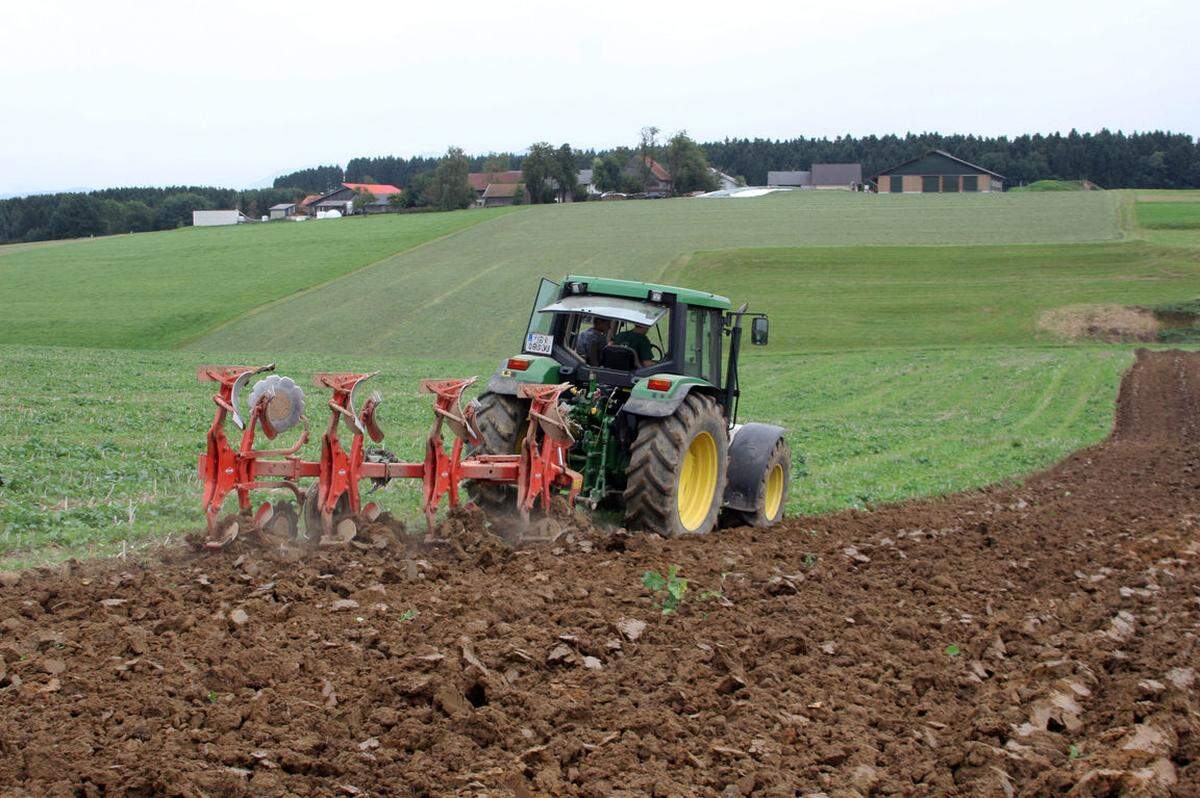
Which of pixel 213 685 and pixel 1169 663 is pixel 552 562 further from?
pixel 1169 663

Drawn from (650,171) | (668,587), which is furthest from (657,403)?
(650,171)

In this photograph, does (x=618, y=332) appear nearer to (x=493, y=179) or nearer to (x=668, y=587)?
(x=668, y=587)

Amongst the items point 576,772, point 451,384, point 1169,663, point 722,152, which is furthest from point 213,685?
point 722,152

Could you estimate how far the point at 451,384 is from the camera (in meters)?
8.80

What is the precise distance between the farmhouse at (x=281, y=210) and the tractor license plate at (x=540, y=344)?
126 metres

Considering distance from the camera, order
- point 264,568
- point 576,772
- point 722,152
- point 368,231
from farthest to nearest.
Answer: point 722,152
point 368,231
point 264,568
point 576,772

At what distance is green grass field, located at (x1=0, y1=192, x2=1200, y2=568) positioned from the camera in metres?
14.2

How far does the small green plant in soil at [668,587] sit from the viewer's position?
7254 millimetres

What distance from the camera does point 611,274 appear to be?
51031 mm

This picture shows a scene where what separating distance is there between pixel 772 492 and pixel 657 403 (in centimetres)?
256

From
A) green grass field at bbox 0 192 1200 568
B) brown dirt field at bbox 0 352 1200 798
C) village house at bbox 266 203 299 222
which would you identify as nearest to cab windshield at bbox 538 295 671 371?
brown dirt field at bbox 0 352 1200 798

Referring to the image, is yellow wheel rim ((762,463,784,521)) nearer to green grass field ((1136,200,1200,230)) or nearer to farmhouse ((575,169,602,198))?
green grass field ((1136,200,1200,230))

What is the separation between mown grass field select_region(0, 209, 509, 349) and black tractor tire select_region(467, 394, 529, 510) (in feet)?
116

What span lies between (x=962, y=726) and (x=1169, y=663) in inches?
64.5
